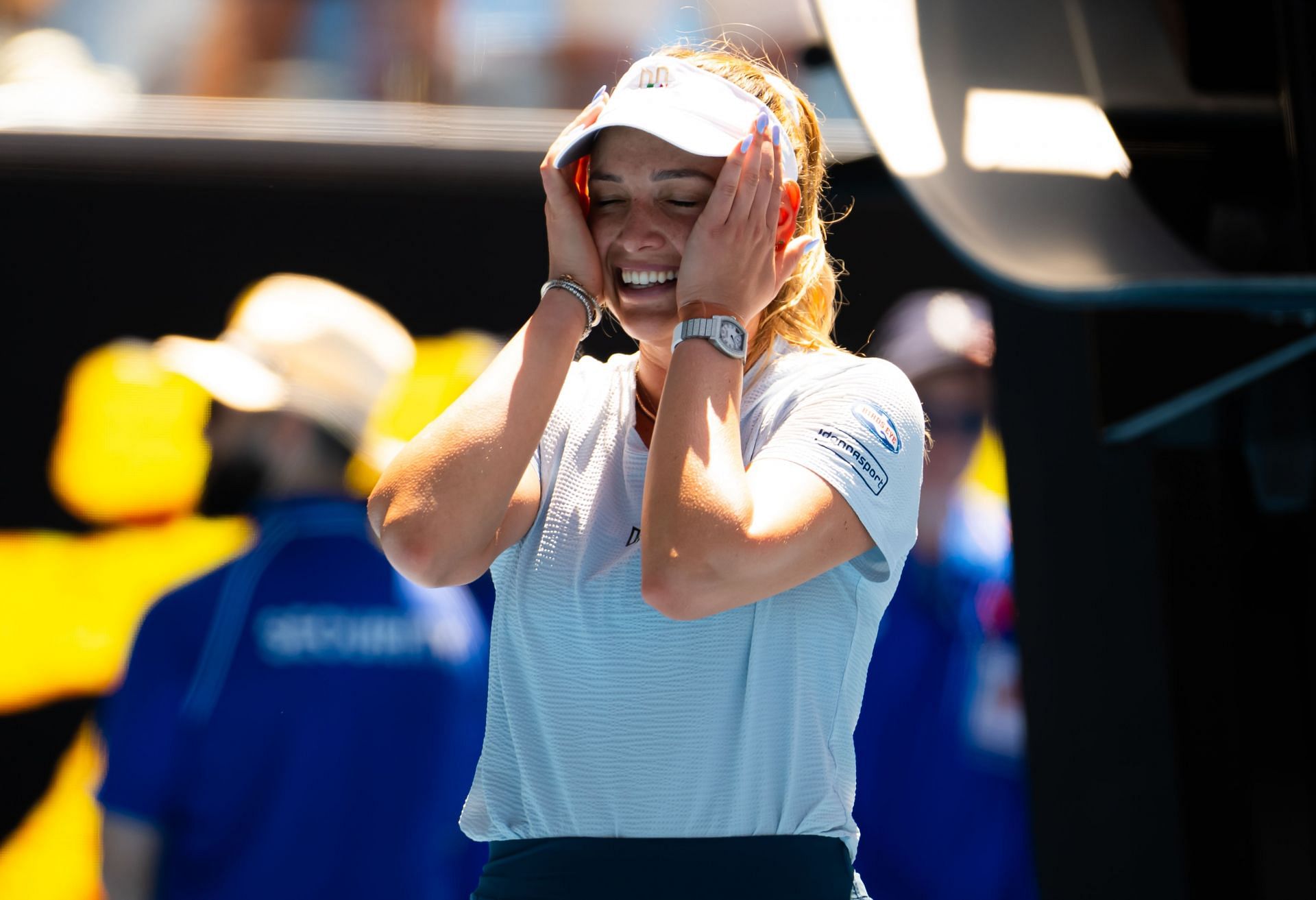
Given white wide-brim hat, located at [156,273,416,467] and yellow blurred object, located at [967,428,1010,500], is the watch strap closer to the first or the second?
white wide-brim hat, located at [156,273,416,467]

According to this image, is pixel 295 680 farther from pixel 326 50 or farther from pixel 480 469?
pixel 480 469

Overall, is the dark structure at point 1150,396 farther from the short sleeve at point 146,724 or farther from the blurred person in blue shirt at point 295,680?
the short sleeve at point 146,724

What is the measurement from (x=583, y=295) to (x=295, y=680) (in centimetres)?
209

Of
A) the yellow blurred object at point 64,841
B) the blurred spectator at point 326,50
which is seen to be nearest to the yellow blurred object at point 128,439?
the yellow blurred object at point 64,841

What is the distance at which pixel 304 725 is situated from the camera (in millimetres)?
3322

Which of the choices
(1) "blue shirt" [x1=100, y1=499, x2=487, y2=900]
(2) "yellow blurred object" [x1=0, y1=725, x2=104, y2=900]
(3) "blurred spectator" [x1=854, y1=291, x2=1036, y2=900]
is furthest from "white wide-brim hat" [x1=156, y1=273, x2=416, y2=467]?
(3) "blurred spectator" [x1=854, y1=291, x2=1036, y2=900]

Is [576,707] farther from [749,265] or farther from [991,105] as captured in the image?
[991,105]

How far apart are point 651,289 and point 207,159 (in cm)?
243

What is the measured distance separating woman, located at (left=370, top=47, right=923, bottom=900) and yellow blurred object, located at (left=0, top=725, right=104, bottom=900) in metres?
2.23

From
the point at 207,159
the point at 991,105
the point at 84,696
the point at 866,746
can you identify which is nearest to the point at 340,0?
the point at 207,159

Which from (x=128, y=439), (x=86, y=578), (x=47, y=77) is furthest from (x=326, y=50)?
(x=86, y=578)

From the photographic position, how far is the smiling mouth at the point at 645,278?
5.03 feet

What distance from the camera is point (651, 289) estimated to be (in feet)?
5.06

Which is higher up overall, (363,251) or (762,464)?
(363,251)
